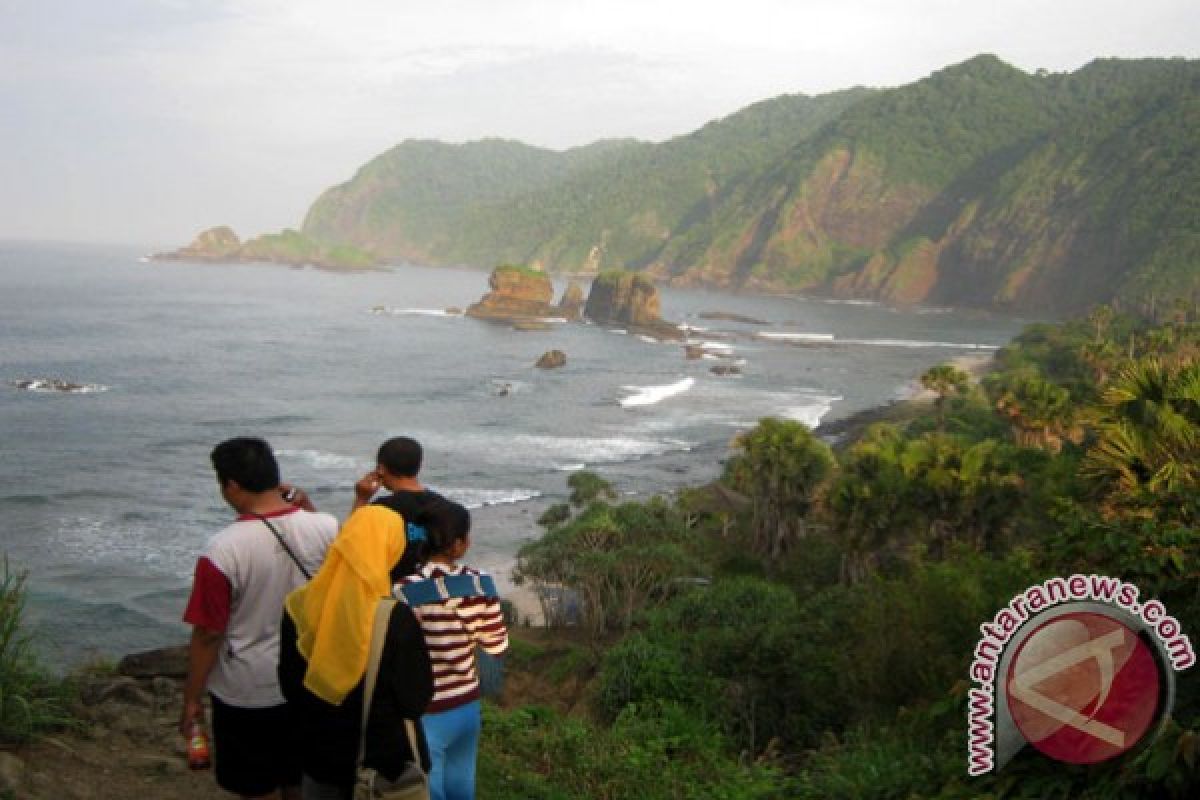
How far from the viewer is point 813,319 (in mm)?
143500

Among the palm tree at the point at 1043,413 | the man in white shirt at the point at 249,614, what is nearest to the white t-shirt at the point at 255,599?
the man in white shirt at the point at 249,614

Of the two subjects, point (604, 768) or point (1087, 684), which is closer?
point (1087, 684)

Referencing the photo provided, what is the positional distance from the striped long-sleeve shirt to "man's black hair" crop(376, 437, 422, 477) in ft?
1.98

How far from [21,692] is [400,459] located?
3.27 meters

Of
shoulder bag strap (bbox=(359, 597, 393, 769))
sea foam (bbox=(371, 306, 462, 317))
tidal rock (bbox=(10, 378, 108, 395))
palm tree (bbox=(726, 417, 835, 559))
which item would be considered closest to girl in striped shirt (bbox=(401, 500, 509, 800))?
shoulder bag strap (bbox=(359, 597, 393, 769))

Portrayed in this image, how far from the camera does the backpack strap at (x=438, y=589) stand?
4012 mm

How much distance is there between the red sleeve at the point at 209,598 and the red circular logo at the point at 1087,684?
2985 mm

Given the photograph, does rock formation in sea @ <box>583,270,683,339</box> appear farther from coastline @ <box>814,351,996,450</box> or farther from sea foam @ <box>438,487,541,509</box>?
sea foam @ <box>438,487,541,509</box>

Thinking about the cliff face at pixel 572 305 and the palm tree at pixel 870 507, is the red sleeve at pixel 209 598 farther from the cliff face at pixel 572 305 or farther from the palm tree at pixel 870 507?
the cliff face at pixel 572 305

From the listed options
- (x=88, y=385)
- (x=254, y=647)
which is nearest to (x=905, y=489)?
(x=254, y=647)

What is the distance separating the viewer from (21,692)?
6.02 metres

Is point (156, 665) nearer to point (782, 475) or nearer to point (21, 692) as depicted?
point (21, 692)

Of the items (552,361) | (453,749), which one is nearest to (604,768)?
(453,749)

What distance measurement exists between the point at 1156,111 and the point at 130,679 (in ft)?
609
